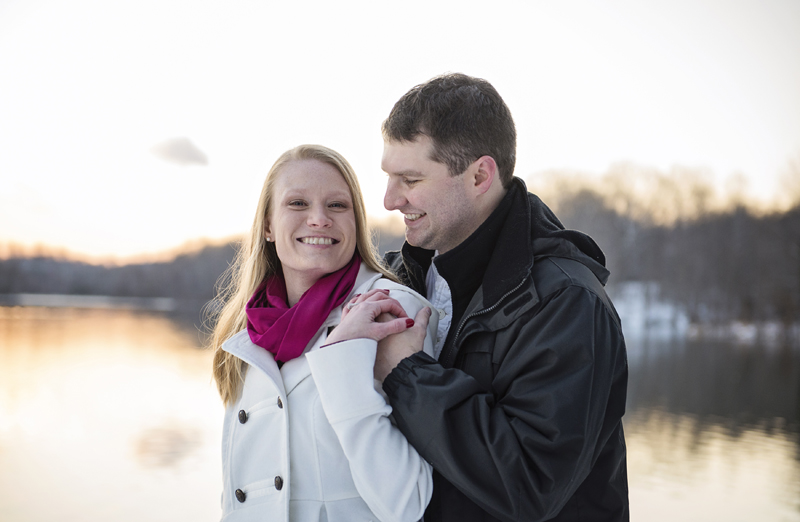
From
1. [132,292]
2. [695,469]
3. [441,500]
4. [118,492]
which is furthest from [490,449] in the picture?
[132,292]

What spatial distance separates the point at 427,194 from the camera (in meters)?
2.41

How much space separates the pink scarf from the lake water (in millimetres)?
7913

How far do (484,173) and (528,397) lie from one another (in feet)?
3.15

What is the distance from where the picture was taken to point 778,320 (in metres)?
37.5

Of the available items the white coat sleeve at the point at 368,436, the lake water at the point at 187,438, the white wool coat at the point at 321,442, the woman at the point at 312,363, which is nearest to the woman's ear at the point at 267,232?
the woman at the point at 312,363

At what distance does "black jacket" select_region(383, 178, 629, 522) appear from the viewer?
5.86 feet

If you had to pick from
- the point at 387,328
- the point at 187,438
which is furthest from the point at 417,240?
the point at 187,438

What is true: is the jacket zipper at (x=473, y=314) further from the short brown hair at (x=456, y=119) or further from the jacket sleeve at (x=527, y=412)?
the short brown hair at (x=456, y=119)

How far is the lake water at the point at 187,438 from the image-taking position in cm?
986

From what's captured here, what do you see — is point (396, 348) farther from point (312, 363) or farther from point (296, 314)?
point (296, 314)

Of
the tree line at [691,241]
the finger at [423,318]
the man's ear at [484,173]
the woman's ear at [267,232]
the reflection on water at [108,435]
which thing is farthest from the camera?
the tree line at [691,241]

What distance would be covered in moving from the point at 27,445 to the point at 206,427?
370 cm

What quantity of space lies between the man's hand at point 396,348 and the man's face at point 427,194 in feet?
1.76

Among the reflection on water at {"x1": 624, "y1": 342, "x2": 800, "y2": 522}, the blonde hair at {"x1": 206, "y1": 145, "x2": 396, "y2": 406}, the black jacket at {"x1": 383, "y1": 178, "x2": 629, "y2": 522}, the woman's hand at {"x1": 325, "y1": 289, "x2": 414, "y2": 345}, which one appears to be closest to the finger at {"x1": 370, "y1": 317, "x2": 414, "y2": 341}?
the woman's hand at {"x1": 325, "y1": 289, "x2": 414, "y2": 345}
